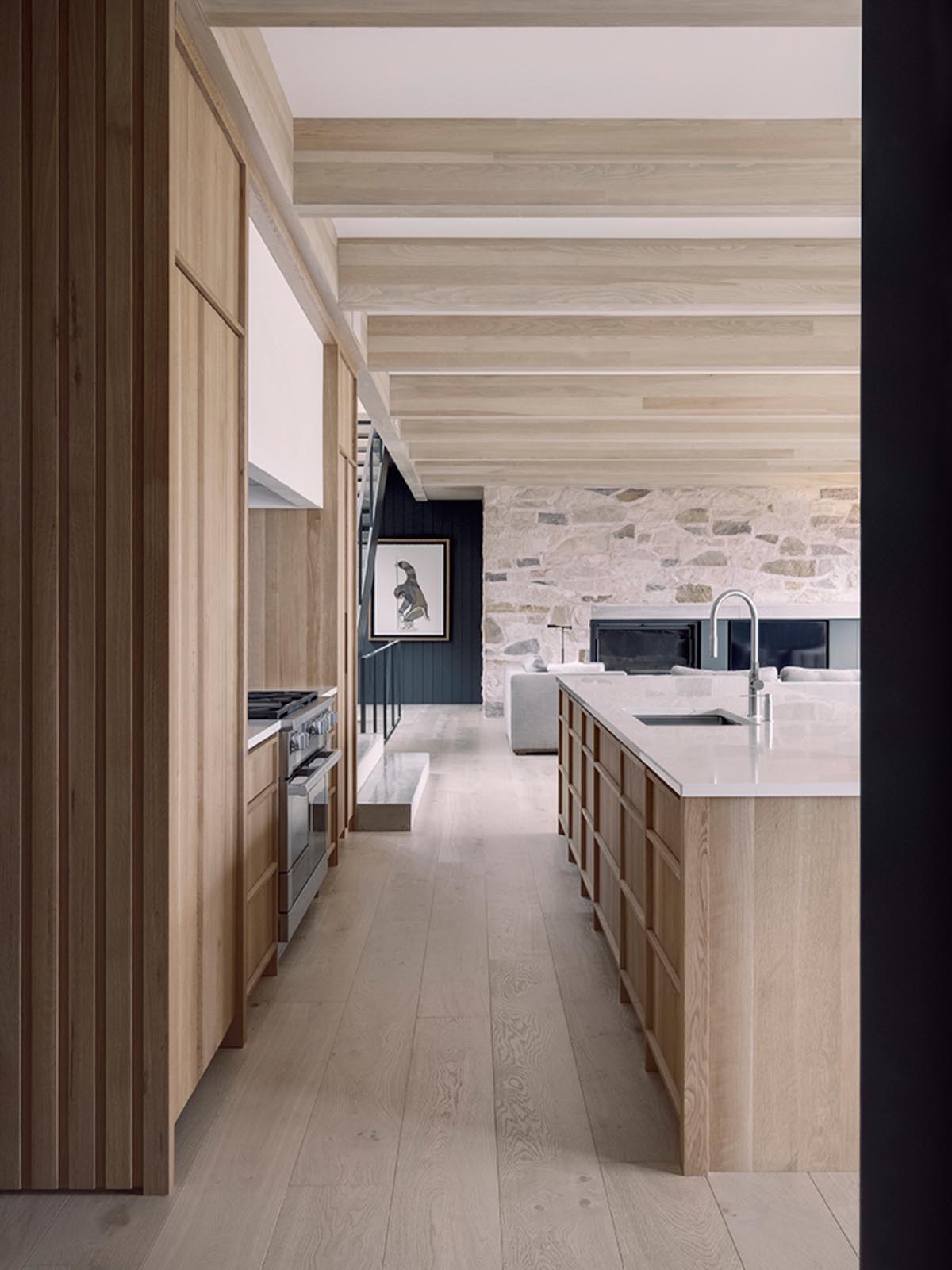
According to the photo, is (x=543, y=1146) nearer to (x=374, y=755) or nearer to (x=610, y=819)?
(x=610, y=819)

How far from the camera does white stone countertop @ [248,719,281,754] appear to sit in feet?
10.2

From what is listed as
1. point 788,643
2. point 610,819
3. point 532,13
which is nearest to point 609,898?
point 610,819

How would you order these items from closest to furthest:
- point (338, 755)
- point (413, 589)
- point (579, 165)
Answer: point (579, 165) < point (338, 755) < point (413, 589)

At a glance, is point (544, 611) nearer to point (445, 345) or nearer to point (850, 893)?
point (445, 345)

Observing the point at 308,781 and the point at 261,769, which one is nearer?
the point at 261,769

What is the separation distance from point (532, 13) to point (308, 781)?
8.18 ft

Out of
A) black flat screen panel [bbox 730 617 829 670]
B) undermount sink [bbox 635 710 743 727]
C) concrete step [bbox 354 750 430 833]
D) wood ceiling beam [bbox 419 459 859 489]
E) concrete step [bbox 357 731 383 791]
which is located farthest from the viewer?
black flat screen panel [bbox 730 617 829 670]

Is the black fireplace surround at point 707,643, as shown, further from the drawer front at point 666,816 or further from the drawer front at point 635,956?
the drawer front at point 666,816

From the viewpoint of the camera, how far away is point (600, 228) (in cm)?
434

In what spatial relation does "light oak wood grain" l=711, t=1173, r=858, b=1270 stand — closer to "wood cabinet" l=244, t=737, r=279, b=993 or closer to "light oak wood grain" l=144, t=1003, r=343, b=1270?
"light oak wood grain" l=144, t=1003, r=343, b=1270

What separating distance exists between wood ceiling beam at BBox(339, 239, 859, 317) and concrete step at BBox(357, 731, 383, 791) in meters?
2.83

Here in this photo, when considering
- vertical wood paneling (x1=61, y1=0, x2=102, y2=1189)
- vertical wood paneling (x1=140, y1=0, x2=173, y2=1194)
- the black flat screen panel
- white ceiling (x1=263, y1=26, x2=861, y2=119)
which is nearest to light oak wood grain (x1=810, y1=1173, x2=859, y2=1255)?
vertical wood paneling (x1=140, y1=0, x2=173, y2=1194)

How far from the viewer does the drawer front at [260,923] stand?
3.07 metres

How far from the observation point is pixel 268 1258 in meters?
1.93
